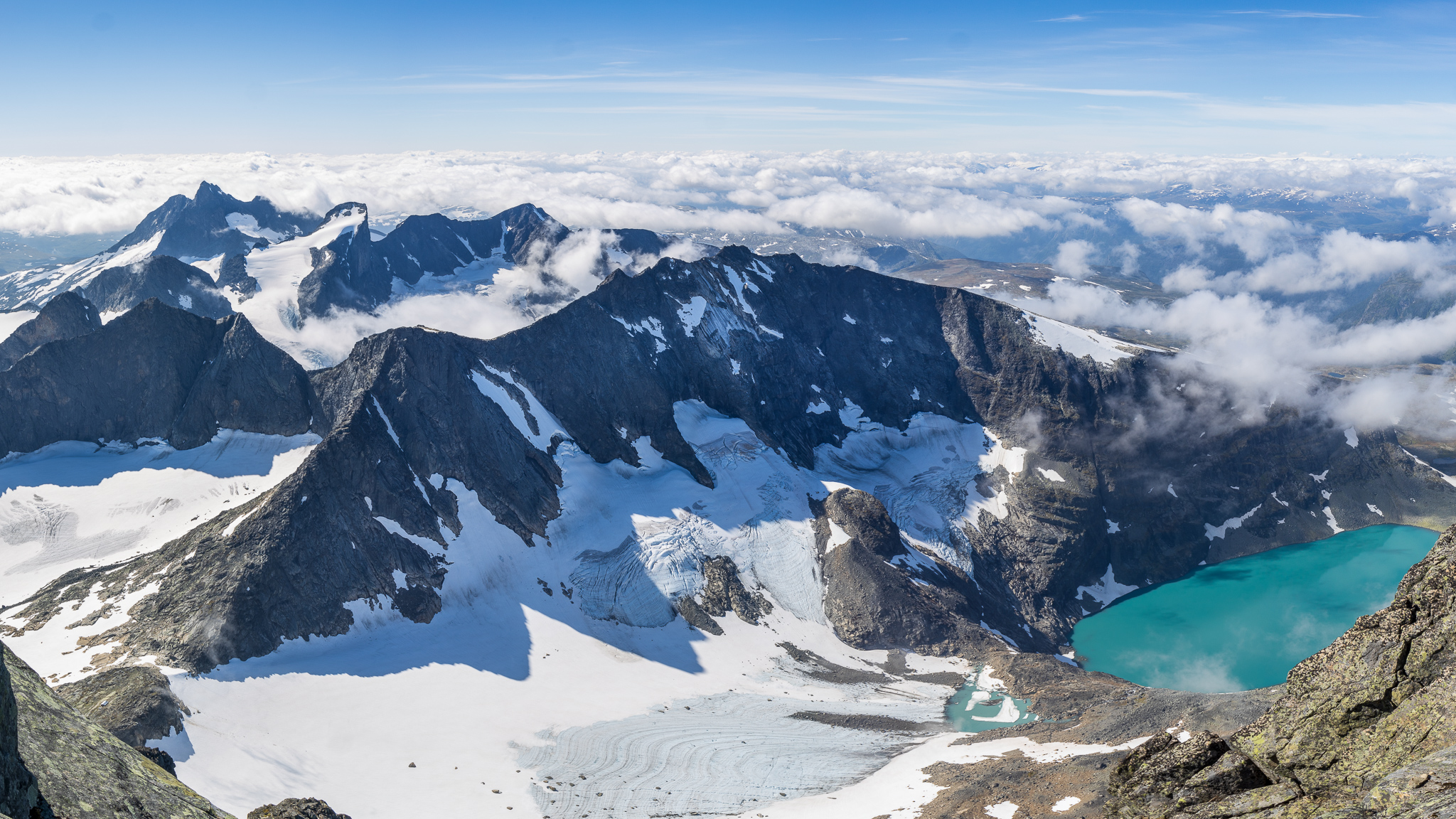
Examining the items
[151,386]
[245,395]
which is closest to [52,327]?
[151,386]

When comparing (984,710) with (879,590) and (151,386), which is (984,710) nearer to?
(879,590)

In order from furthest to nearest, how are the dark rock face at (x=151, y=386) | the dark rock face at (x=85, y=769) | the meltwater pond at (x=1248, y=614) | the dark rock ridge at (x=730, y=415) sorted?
the meltwater pond at (x=1248, y=614) → the dark rock face at (x=151, y=386) → the dark rock ridge at (x=730, y=415) → the dark rock face at (x=85, y=769)

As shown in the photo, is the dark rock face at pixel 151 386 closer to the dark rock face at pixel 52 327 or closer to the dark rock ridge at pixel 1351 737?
the dark rock face at pixel 52 327

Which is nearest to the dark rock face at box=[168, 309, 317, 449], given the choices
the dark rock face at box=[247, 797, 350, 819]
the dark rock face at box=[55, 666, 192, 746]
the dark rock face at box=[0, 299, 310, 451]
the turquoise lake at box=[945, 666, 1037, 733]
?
the dark rock face at box=[0, 299, 310, 451]

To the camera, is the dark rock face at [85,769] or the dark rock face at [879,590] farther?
the dark rock face at [879,590]

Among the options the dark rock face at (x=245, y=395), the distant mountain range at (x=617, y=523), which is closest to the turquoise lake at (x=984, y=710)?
the distant mountain range at (x=617, y=523)

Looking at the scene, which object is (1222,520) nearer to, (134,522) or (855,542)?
(855,542)
